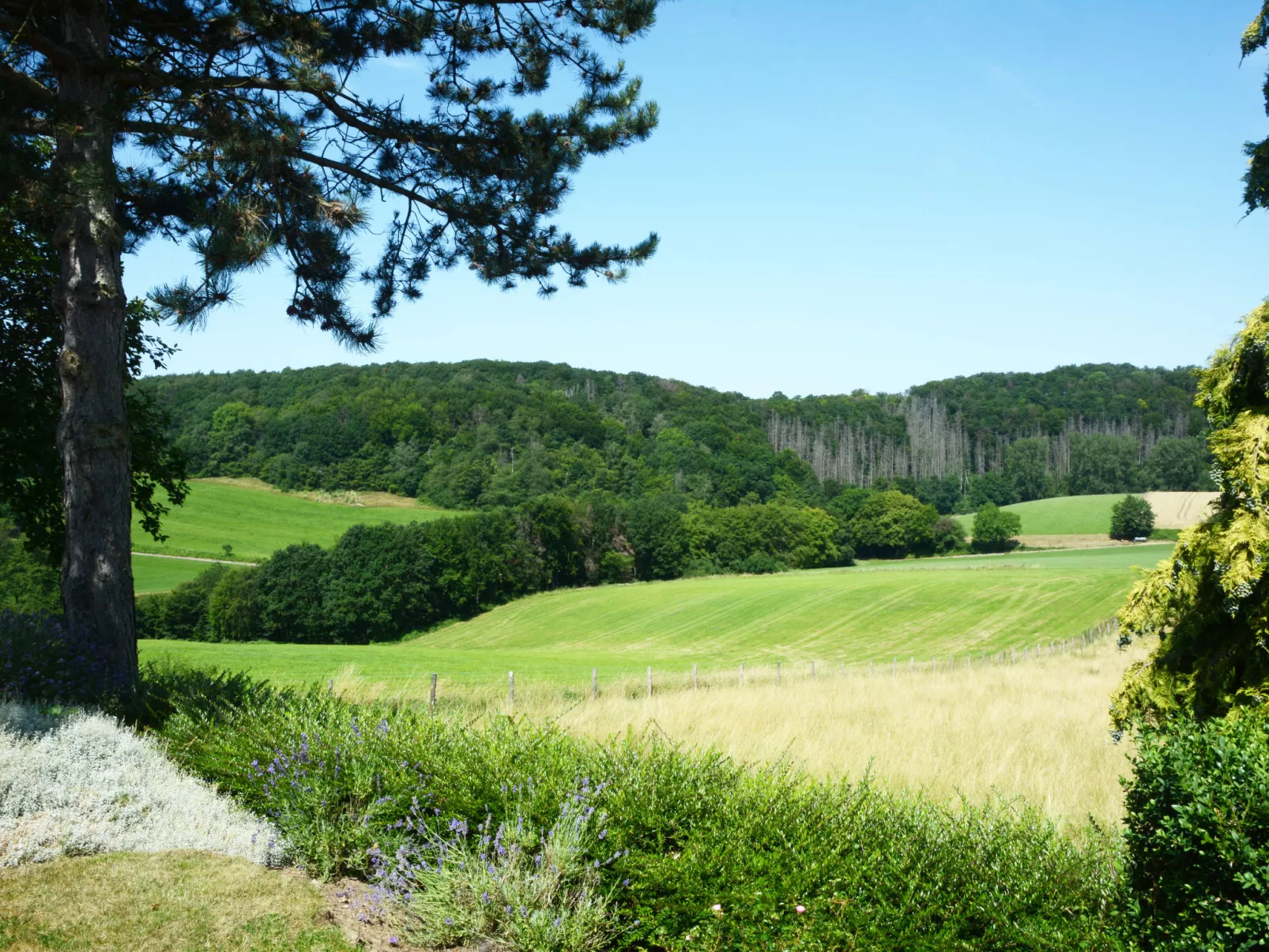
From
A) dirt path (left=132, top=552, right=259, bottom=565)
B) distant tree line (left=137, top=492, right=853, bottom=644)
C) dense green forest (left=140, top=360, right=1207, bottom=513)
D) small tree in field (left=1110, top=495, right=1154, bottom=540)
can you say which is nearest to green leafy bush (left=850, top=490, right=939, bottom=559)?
dense green forest (left=140, top=360, right=1207, bottom=513)

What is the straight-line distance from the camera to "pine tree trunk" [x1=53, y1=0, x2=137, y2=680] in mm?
8508

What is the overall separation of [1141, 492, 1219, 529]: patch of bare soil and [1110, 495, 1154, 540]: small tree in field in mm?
1371

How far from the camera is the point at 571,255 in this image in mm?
11023

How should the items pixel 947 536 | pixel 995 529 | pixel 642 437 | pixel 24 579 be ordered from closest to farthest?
pixel 24 579 < pixel 995 529 < pixel 947 536 < pixel 642 437

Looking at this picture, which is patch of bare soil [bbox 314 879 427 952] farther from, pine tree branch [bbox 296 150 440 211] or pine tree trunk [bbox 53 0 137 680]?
pine tree branch [bbox 296 150 440 211]

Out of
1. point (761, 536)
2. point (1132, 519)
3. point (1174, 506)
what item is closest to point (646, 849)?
point (761, 536)

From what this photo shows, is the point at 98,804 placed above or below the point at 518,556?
above

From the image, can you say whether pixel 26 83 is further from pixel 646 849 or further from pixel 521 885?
pixel 646 849

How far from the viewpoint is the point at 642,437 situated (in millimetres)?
111375

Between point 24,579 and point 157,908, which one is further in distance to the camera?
point 24,579

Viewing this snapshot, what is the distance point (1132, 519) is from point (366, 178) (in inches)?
3415

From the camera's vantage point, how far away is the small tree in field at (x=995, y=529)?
90000 mm

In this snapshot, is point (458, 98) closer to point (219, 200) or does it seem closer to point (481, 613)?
point (219, 200)

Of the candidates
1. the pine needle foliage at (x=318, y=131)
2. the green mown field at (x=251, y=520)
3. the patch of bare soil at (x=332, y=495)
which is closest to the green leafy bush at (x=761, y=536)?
the green mown field at (x=251, y=520)
